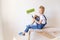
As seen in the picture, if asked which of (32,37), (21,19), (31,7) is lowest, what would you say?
Answer: (32,37)

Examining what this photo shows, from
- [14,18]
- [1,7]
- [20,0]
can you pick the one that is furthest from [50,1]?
[1,7]

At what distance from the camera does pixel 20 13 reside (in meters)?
1.55

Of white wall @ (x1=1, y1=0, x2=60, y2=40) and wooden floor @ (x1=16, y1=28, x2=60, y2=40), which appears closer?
wooden floor @ (x1=16, y1=28, x2=60, y2=40)

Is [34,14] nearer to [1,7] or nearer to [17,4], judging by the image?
[17,4]

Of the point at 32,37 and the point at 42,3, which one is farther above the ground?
the point at 42,3

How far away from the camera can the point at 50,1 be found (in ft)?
5.04

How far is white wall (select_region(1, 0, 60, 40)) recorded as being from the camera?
60.4 inches

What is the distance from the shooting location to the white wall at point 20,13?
1534mm

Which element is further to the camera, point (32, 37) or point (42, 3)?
point (42, 3)

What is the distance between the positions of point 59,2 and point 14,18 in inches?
22.0

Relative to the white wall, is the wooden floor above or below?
below

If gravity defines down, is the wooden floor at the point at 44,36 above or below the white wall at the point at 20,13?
below

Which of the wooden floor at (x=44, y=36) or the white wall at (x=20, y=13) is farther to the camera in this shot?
the white wall at (x=20, y=13)

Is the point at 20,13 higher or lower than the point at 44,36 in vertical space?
higher
